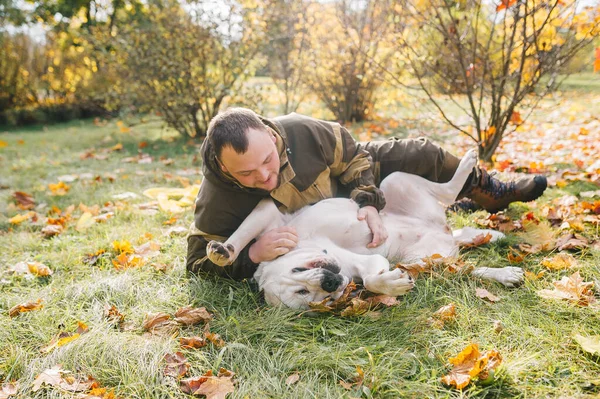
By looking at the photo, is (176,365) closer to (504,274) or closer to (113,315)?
(113,315)

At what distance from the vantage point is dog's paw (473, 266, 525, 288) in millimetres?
2525

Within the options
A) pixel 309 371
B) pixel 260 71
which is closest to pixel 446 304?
pixel 309 371

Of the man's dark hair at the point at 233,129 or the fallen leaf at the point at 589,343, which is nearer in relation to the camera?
the fallen leaf at the point at 589,343

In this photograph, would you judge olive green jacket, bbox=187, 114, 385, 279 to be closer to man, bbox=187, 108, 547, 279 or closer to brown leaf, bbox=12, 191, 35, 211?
man, bbox=187, 108, 547, 279

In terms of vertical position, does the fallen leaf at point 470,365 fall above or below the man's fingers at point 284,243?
below

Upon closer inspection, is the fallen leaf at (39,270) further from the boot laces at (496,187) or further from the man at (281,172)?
the boot laces at (496,187)

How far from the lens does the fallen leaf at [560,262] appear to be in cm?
260

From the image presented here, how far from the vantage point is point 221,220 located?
8.99ft

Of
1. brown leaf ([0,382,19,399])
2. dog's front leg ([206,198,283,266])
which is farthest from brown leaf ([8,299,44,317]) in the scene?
dog's front leg ([206,198,283,266])

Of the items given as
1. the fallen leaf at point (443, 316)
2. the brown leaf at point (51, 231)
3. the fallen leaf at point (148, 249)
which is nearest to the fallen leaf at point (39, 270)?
the fallen leaf at point (148, 249)

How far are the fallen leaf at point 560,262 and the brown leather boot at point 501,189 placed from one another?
0.90m

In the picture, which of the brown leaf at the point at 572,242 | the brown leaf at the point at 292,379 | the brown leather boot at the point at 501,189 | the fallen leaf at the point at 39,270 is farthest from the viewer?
the brown leather boot at the point at 501,189

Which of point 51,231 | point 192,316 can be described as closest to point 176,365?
point 192,316

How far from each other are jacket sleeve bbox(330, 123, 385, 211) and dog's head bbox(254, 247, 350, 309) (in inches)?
21.4
